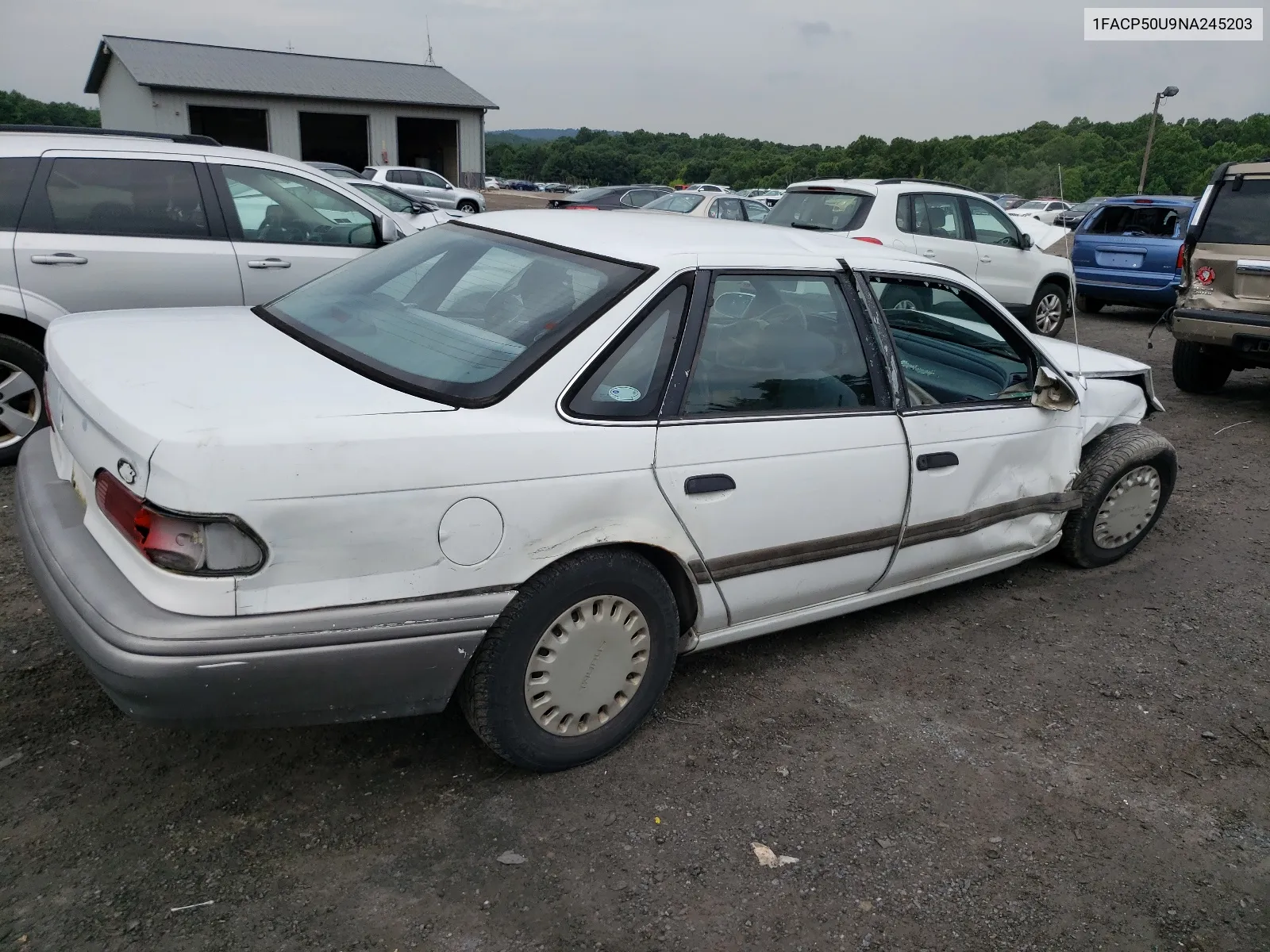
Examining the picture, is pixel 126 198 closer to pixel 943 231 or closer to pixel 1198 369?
pixel 943 231

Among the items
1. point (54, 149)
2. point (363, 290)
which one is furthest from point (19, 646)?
point (54, 149)

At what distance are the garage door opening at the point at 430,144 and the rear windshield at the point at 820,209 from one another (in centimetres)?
2755

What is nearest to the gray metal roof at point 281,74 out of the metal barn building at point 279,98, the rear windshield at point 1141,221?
the metal barn building at point 279,98

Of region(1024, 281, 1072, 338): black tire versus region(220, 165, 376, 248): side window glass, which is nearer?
region(220, 165, 376, 248): side window glass

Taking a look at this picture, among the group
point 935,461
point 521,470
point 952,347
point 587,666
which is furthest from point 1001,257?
point 521,470

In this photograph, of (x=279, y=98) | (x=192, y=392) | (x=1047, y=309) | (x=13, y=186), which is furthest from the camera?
(x=279, y=98)

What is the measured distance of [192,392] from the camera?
2510 mm

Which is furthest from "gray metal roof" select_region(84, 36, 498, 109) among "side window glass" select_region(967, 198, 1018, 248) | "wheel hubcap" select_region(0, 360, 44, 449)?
"wheel hubcap" select_region(0, 360, 44, 449)

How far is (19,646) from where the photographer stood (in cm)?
341

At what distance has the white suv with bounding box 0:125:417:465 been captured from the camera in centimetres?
507

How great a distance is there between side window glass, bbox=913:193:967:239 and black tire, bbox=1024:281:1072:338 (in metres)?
1.49

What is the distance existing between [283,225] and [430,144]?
36293 mm

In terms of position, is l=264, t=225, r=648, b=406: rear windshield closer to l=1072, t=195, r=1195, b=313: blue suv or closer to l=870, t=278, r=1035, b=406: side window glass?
l=870, t=278, r=1035, b=406: side window glass

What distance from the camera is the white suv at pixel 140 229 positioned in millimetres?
5066
